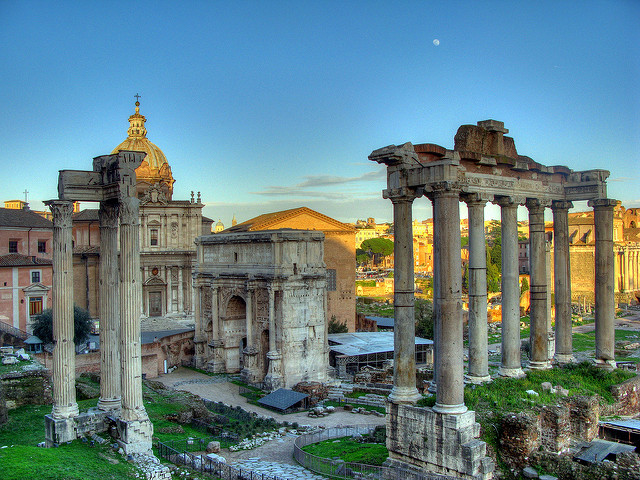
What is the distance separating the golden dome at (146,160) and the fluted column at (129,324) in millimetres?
34148

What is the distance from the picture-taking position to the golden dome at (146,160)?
5141 cm

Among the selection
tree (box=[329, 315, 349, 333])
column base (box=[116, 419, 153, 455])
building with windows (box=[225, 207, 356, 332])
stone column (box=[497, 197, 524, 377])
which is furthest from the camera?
building with windows (box=[225, 207, 356, 332])

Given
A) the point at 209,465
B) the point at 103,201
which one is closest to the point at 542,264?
the point at 209,465

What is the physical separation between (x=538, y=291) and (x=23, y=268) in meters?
32.7

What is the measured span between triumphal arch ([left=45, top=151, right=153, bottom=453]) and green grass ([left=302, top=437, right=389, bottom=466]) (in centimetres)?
560

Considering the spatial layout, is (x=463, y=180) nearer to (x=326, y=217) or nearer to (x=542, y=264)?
(x=542, y=264)

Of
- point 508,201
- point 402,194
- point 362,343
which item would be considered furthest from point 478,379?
point 362,343

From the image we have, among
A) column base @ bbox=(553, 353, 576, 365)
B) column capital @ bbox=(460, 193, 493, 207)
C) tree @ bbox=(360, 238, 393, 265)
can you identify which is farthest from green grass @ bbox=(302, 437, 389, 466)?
tree @ bbox=(360, 238, 393, 265)

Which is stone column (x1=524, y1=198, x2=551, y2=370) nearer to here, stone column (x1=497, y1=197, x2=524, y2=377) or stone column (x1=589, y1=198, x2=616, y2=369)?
stone column (x1=497, y1=197, x2=524, y2=377)

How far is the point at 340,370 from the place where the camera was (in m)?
36.7

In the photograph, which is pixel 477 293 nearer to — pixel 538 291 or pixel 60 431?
pixel 538 291

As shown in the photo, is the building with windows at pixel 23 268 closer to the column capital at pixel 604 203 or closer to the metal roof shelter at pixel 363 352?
the metal roof shelter at pixel 363 352

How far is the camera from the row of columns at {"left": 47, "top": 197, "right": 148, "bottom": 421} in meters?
16.2

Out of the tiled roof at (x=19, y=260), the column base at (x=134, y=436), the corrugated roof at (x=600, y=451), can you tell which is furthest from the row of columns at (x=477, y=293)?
the tiled roof at (x=19, y=260)
